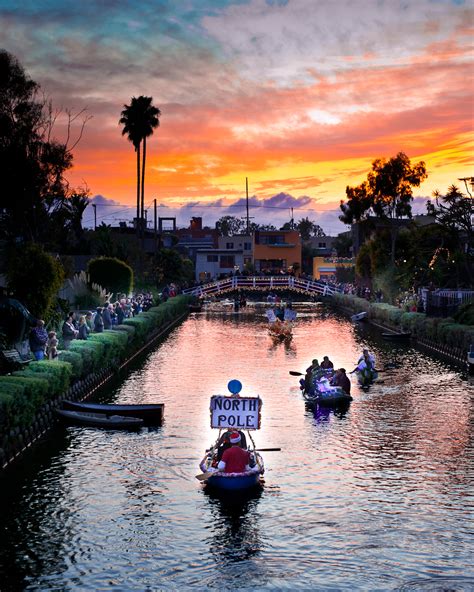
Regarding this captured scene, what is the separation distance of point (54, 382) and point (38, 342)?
5.64m

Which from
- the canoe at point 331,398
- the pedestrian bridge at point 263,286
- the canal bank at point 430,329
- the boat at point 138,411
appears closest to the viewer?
the boat at point 138,411

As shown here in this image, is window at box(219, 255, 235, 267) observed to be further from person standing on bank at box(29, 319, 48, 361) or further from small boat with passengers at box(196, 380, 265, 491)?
small boat with passengers at box(196, 380, 265, 491)

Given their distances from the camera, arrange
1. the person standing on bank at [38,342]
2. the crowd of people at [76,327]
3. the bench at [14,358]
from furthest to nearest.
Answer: the crowd of people at [76,327] < the person standing on bank at [38,342] < the bench at [14,358]

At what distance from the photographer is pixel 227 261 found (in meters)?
188

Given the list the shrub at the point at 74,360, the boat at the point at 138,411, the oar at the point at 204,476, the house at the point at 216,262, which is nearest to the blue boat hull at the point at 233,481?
the oar at the point at 204,476

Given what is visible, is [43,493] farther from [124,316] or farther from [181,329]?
[181,329]

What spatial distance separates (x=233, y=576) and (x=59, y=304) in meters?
41.1

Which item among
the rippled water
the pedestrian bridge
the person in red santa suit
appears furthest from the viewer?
the pedestrian bridge

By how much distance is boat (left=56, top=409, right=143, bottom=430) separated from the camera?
118 ft

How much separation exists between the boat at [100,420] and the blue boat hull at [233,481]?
10.4 m

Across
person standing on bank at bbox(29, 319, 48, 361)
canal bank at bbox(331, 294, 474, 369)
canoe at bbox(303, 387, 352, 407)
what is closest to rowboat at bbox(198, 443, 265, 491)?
canoe at bbox(303, 387, 352, 407)

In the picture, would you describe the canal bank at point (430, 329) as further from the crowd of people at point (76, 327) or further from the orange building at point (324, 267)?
the orange building at point (324, 267)

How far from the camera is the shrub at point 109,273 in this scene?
85.3 meters

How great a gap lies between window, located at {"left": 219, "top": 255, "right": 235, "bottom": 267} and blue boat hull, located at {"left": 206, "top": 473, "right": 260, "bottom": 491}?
16179 cm
